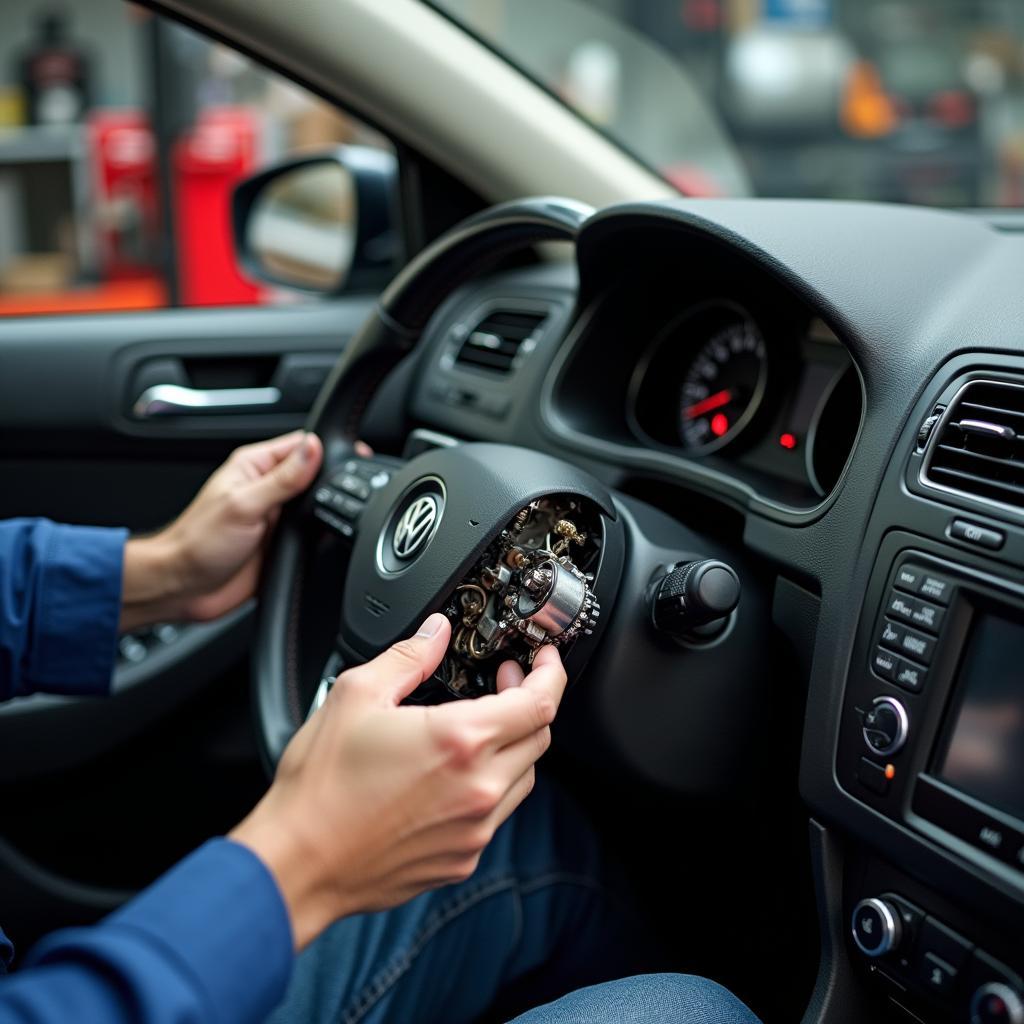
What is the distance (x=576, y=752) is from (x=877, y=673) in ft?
0.93

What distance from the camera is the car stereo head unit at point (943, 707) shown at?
2.48 feet

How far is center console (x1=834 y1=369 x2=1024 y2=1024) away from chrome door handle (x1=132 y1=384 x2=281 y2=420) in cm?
100

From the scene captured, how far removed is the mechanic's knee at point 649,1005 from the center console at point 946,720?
11 centimetres

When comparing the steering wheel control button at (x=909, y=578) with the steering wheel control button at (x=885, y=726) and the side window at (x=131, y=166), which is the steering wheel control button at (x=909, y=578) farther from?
the side window at (x=131, y=166)

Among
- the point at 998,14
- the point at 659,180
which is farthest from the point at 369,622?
the point at 998,14

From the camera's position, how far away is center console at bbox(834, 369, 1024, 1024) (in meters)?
0.76

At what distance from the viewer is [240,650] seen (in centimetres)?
166

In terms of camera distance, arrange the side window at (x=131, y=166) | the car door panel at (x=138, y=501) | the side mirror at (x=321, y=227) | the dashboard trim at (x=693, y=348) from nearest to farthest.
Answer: the dashboard trim at (x=693, y=348) < the car door panel at (x=138, y=501) < the side mirror at (x=321, y=227) < the side window at (x=131, y=166)

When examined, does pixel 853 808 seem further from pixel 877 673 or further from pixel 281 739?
pixel 281 739

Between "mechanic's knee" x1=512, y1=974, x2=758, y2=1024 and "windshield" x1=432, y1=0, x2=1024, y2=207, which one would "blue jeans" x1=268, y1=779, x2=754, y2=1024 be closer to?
"mechanic's knee" x1=512, y1=974, x2=758, y2=1024

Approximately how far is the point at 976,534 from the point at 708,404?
18.7 inches

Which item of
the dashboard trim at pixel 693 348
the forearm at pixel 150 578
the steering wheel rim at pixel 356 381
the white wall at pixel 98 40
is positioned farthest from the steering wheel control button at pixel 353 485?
the white wall at pixel 98 40

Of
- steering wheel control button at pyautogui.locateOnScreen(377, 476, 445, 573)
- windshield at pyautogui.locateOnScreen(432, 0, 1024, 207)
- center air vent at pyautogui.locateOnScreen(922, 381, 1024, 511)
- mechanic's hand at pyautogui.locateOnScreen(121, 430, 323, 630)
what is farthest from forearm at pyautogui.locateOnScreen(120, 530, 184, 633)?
windshield at pyautogui.locateOnScreen(432, 0, 1024, 207)

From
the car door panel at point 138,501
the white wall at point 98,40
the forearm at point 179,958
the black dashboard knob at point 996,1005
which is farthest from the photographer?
the white wall at point 98,40
